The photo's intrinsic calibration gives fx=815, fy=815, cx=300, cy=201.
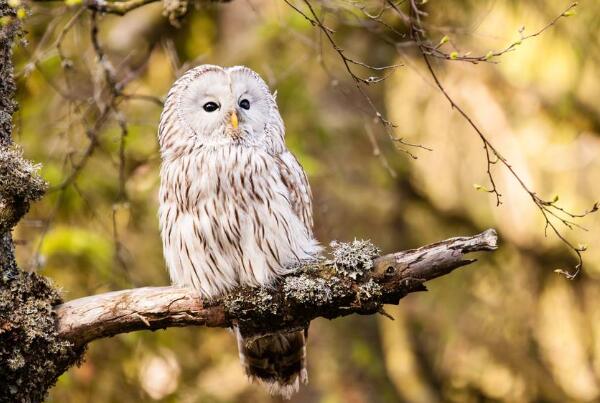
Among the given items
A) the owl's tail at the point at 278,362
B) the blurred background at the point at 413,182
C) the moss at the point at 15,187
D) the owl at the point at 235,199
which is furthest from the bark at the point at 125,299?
the blurred background at the point at 413,182

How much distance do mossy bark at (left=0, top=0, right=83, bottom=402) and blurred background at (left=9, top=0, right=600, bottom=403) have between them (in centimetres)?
154

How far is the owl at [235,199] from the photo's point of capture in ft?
11.2

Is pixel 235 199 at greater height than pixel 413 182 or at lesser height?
lesser

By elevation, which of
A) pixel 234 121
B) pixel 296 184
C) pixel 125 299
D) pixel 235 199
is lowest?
pixel 125 299

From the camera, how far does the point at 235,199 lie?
3434 millimetres

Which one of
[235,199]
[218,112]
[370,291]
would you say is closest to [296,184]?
[235,199]

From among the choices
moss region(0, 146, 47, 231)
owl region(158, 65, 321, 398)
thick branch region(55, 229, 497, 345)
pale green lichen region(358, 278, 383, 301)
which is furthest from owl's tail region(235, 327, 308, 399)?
moss region(0, 146, 47, 231)

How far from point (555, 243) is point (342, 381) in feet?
5.95

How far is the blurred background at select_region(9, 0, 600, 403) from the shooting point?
16.2 feet

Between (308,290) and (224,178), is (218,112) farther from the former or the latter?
(308,290)

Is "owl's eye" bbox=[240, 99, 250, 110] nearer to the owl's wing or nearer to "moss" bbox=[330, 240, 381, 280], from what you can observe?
the owl's wing

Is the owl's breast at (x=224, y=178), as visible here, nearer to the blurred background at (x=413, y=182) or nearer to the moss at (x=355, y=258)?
the moss at (x=355, y=258)

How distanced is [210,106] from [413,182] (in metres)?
2.69

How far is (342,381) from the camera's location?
5453 millimetres
